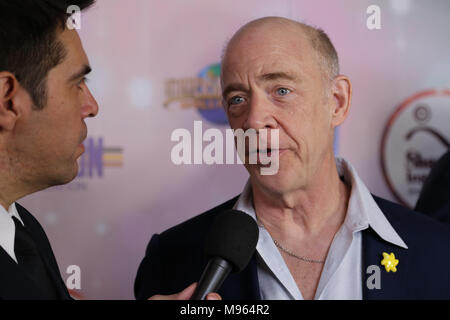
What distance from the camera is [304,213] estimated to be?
53.4 inches

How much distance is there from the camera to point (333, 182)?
1.40 m

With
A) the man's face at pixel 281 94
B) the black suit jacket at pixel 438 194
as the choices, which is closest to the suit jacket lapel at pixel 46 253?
the man's face at pixel 281 94

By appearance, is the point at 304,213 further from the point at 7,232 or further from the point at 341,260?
the point at 7,232

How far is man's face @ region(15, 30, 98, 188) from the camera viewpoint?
42.9 inches

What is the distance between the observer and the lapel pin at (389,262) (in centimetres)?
121

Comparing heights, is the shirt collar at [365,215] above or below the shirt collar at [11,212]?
below

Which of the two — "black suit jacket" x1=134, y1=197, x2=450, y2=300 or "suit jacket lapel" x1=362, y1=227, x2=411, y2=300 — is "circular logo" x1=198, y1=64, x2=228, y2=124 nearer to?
"black suit jacket" x1=134, y1=197, x2=450, y2=300

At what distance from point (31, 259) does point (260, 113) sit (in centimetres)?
59

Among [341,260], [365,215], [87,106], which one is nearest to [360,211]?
[365,215]

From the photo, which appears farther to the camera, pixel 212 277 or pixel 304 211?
pixel 304 211

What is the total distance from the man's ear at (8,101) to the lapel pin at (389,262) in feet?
2.70

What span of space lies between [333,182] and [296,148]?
0.16m

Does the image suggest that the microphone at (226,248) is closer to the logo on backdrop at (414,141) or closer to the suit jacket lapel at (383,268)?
the suit jacket lapel at (383,268)

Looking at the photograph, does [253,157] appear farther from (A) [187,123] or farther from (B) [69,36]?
(A) [187,123]
